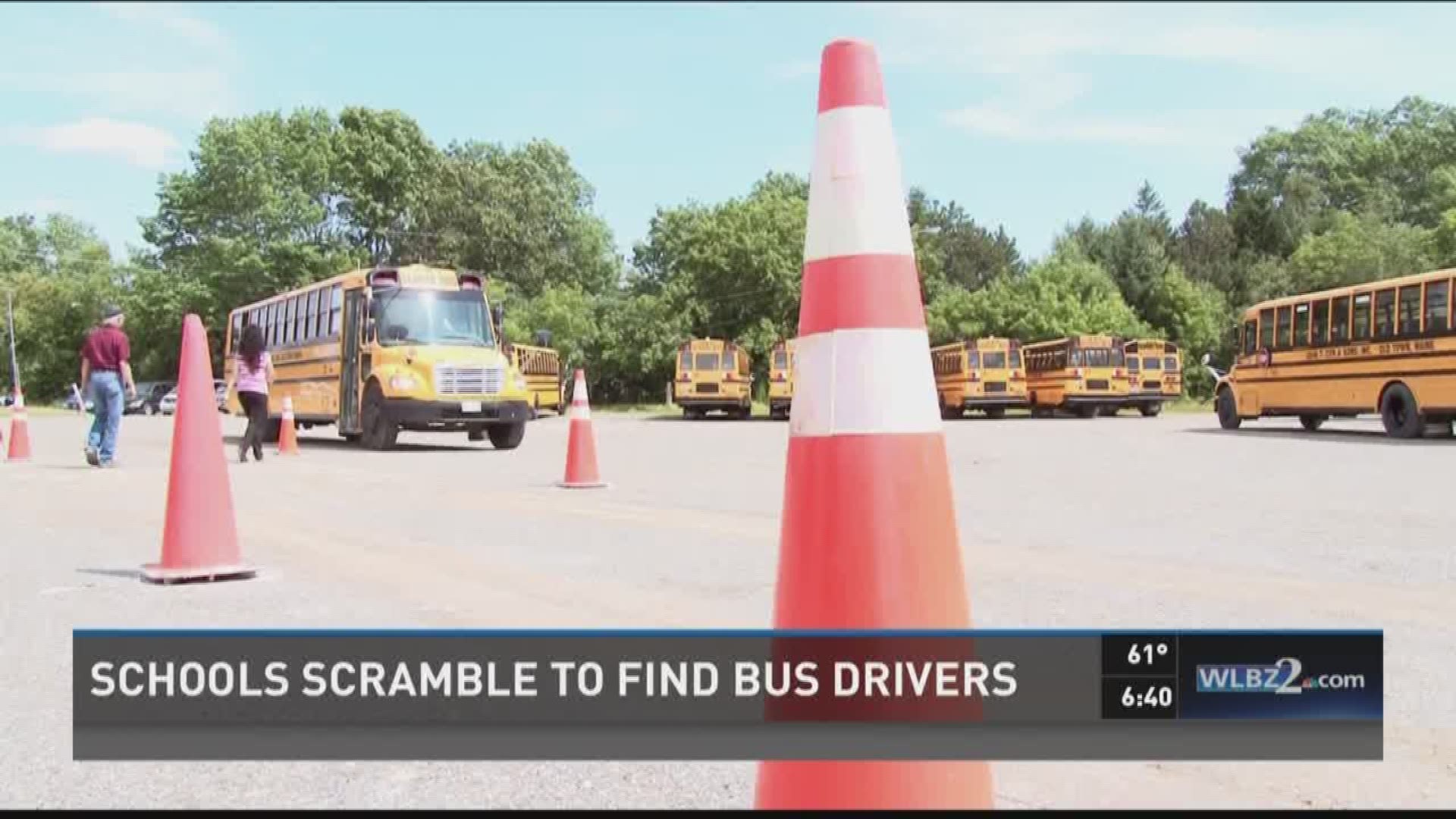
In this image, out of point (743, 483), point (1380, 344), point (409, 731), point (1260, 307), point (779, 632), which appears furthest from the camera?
point (1260, 307)

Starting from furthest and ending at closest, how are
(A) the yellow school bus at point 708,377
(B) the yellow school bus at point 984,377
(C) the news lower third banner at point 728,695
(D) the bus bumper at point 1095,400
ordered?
(A) the yellow school bus at point 708,377, (B) the yellow school bus at point 984,377, (D) the bus bumper at point 1095,400, (C) the news lower third banner at point 728,695

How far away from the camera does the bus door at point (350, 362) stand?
21281 millimetres

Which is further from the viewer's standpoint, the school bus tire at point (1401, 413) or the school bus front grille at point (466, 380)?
the school bus tire at point (1401, 413)

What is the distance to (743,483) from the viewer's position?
43.8ft

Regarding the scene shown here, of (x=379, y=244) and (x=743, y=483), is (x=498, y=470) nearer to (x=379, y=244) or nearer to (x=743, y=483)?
(x=743, y=483)

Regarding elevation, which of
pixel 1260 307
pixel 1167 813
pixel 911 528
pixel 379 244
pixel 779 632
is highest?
pixel 379 244

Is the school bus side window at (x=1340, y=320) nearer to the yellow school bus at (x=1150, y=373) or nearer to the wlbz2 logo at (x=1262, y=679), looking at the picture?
the yellow school bus at (x=1150, y=373)

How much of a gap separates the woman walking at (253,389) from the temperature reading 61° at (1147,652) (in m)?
15.0

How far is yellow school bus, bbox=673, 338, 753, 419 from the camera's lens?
43906 millimetres

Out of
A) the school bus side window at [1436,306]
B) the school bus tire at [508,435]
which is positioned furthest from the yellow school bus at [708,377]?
the school bus side window at [1436,306]

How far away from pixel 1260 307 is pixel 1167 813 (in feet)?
88.0

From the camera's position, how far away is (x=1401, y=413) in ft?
73.9

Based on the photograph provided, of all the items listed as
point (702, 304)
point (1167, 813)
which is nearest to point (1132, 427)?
point (1167, 813)

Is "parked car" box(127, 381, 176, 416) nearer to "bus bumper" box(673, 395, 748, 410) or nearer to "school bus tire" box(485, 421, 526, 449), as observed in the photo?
"bus bumper" box(673, 395, 748, 410)
